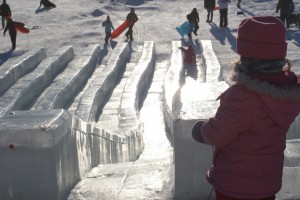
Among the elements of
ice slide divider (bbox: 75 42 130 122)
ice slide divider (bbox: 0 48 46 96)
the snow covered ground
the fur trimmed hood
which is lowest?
the snow covered ground

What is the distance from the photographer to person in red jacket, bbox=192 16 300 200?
3.05m

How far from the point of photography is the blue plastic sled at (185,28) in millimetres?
23442

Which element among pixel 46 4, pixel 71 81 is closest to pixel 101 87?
pixel 71 81

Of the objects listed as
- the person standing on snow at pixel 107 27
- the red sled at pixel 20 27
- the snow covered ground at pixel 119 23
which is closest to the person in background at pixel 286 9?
the snow covered ground at pixel 119 23

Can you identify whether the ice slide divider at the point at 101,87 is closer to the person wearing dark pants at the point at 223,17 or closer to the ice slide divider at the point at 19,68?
the ice slide divider at the point at 19,68

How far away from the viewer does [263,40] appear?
10.1 ft

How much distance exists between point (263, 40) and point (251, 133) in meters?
0.45

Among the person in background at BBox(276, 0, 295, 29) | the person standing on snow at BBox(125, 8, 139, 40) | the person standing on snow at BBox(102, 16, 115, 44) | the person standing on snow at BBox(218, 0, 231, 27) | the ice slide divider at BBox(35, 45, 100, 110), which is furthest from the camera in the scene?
the person standing on snow at BBox(218, 0, 231, 27)

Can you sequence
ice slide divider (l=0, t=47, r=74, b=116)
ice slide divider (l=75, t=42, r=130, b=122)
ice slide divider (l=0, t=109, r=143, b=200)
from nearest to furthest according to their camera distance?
ice slide divider (l=0, t=109, r=143, b=200) → ice slide divider (l=0, t=47, r=74, b=116) → ice slide divider (l=75, t=42, r=130, b=122)

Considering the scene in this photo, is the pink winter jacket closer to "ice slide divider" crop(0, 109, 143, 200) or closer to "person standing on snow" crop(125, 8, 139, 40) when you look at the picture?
"ice slide divider" crop(0, 109, 143, 200)

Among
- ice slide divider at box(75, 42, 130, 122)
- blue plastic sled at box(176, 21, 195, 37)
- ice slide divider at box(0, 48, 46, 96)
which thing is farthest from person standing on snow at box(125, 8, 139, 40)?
ice slide divider at box(0, 48, 46, 96)

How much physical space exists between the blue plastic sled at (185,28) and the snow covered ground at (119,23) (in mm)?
403

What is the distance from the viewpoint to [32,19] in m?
28.9

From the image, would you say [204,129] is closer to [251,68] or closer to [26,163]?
[251,68]
